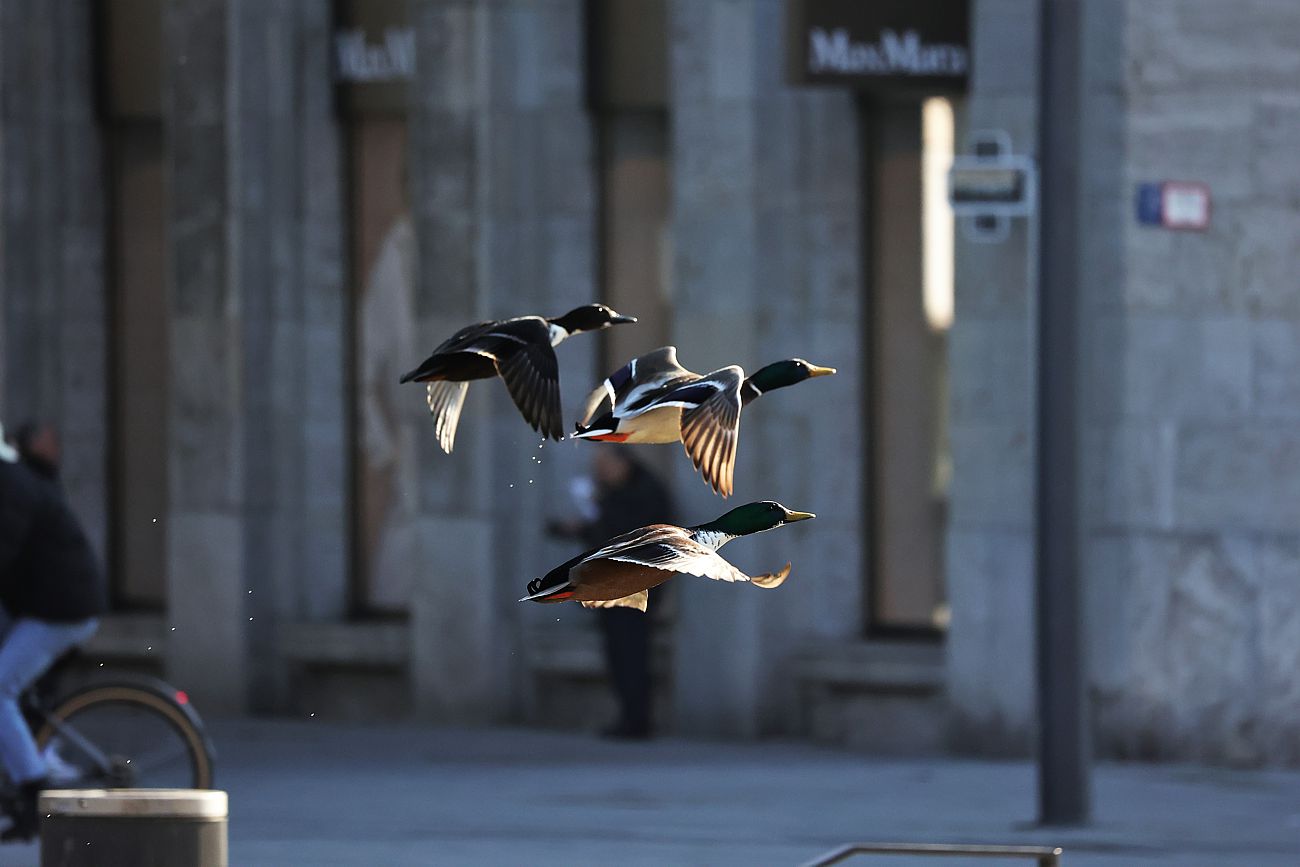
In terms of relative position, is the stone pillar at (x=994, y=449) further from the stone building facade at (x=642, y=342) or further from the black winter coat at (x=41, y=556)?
the black winter coat at (x=41, y=556)

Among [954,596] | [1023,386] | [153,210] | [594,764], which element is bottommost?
[594,764]

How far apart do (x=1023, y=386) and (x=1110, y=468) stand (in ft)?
2.03

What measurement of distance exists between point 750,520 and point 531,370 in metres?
0.36

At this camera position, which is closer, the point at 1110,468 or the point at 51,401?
the point at 1110,468

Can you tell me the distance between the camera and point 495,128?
14.7 metres

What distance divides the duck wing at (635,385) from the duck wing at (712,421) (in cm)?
4

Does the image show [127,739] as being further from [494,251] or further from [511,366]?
[511,366]

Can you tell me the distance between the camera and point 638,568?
10.0ft

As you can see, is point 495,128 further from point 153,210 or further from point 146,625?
point 146,625

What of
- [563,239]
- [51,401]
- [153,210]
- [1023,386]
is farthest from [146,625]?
[1023,386]

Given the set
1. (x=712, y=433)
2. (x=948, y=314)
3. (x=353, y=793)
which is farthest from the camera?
(x=948, y=314)

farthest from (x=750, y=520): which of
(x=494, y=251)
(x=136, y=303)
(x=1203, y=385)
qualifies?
(x=136, y=303)

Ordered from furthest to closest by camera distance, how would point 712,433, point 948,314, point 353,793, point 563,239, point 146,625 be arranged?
point 146,625, point 563,239, point 948,314, point 353,793, point 712,433

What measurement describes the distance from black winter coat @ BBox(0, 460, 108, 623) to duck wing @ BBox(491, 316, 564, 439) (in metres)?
6.00
